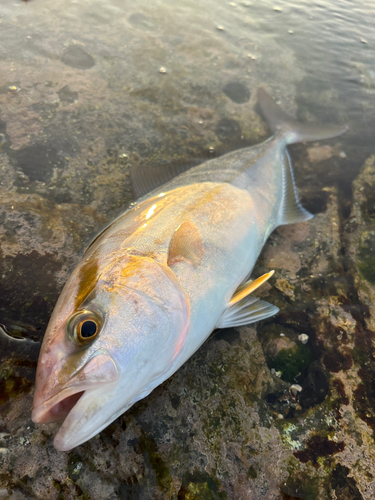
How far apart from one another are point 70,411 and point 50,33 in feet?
14.3

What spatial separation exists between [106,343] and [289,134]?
2.77m

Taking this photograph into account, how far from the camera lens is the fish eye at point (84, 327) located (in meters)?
1.17

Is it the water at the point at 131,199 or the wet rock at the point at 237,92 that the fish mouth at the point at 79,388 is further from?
the wet rock at the point at 237,92

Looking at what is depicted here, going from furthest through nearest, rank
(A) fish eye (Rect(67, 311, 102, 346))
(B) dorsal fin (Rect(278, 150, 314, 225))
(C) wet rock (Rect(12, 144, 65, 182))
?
(B) dorsal fin (Rect(278, 150, 314, 225)) → (C) wet rock (Rect(12, 144, 65, 182)) → (A) fish eye (Rect(67, 311, 102, 346))

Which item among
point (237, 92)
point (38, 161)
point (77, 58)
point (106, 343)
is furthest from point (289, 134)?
point (106, 343)

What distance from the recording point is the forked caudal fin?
2490mm

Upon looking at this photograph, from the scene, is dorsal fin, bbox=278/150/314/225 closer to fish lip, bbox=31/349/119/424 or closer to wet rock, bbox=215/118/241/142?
wet rock, bbox=215/118/241/142

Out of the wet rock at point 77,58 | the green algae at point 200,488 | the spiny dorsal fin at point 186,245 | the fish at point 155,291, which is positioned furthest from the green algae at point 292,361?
the wet rock at point 77,58

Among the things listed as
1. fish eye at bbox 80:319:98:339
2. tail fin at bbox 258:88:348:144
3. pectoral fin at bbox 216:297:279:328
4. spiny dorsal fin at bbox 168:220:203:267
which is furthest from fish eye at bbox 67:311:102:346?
tail fin at bbox 258:88:348:144

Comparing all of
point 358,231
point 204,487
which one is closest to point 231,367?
point 204,487

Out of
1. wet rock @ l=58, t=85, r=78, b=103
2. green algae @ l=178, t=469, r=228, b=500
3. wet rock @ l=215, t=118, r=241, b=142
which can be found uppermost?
wet rock @ l=58, t=85, r=78, b=103

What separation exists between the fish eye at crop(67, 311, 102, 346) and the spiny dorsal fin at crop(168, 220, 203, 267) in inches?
19.5

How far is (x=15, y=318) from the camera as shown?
1.68 m

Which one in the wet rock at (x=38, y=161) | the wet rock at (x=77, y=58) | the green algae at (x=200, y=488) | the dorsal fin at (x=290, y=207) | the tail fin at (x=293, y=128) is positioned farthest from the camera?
the wet rock at (x=77, y=58)
